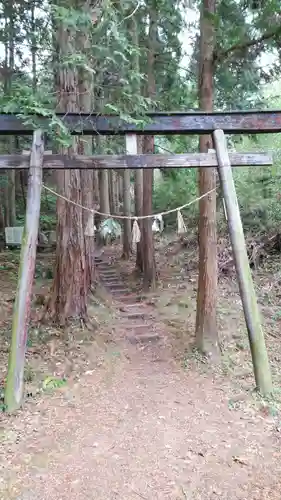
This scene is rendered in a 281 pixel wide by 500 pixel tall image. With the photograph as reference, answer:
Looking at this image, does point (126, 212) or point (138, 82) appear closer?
point (138, 82)

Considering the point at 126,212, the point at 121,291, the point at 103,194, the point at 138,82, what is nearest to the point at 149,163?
the point at 138,82

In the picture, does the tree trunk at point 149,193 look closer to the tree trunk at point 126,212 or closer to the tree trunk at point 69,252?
the tree trunk at point 126,212

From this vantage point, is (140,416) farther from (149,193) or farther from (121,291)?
(149,193)

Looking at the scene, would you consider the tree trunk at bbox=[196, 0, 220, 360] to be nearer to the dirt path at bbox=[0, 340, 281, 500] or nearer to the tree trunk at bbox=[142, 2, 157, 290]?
the dirt path at bbox=[0, 340, 281, 500]

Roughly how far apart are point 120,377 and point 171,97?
24.7 feet

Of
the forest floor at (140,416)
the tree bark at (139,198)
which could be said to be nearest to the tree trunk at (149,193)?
the tree bark at (139,198)

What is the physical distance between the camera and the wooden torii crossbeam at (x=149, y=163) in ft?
16.2

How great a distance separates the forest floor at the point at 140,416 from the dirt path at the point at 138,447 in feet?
0.04

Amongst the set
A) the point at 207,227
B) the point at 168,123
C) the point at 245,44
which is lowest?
the point at 207,227

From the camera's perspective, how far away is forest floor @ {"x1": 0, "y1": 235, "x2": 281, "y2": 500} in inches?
143

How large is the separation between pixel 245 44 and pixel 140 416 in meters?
5.60

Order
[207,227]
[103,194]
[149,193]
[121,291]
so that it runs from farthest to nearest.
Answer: [103,194], [121,291], [149,193], [207,227]

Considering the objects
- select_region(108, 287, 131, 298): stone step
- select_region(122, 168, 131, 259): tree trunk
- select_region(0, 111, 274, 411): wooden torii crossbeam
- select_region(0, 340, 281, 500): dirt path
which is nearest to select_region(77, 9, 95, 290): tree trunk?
select_region(0, 111, 274, 411): wooden torii crossbeam

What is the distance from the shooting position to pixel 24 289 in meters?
4.96
